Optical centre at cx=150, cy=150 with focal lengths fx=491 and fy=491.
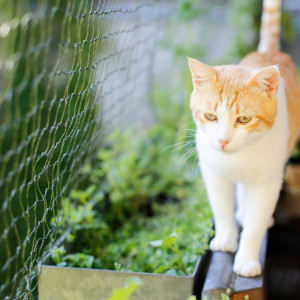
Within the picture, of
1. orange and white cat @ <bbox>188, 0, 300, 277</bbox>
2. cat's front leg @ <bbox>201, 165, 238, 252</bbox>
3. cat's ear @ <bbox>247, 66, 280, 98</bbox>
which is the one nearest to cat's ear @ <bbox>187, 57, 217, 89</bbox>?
orange and white cat @ <bbox>188, 0, 300, 277</bbox>

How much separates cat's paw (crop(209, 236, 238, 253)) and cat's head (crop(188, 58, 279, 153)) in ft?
1.13

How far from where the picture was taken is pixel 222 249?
146 centimetres

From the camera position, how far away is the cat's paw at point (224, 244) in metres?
1.46

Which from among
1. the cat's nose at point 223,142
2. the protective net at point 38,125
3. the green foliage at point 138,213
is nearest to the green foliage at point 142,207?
the green foliage at point 138,213

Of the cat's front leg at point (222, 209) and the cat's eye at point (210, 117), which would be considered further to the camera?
the cat's front leg at point (222, 209)

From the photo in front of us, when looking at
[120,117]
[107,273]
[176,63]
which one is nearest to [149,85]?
[176,63]

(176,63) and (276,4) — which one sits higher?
(276,4)

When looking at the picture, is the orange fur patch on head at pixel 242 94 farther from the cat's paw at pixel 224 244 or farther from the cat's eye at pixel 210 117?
the cat's paw at pixel 224 244

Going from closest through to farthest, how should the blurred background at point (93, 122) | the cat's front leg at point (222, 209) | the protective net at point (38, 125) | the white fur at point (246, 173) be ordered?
1. the protective net at point (38, 125)
2. the blurred background at point (93, 122)
3. the white fur at point (246, 173)
4. the cat's front leg at point (222, 209)

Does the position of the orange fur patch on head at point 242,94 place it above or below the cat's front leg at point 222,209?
above

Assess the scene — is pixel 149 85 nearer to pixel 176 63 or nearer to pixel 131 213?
pixel 176 63

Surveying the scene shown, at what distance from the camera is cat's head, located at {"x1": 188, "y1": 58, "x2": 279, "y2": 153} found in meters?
1.23

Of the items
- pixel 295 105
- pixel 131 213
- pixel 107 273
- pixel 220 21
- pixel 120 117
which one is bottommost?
pixel 131 213

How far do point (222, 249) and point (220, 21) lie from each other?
1.89 m
